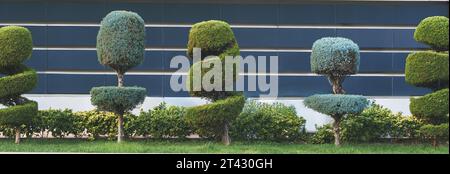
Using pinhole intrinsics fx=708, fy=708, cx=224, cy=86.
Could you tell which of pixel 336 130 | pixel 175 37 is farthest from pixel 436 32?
pixel 175 37

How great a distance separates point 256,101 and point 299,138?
191 centimetres

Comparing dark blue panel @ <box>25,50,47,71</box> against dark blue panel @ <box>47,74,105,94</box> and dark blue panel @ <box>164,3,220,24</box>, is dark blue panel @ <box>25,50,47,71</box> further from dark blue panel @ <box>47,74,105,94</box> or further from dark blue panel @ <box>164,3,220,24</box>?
dark blue panel @ <box>164,3,220,24</box>

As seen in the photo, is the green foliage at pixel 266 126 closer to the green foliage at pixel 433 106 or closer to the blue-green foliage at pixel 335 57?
the blue-green foliage at pixel 335 57

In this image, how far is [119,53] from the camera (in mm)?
15133

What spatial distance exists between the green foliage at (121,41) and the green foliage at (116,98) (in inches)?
24.8

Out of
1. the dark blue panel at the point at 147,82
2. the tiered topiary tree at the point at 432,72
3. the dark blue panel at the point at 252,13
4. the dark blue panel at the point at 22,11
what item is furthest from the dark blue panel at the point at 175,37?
Result: the tiered topiary tree at the point at 432,72

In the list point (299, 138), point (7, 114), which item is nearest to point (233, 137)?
point (299, 138)

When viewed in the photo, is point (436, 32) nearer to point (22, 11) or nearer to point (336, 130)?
point (336, 130)

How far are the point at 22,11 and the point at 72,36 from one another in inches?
57.1

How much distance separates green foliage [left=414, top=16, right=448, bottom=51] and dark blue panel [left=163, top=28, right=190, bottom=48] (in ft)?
20.9

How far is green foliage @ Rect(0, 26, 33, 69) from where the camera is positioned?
592 inches

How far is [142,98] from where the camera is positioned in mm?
15320

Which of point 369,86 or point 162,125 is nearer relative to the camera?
point 162,125

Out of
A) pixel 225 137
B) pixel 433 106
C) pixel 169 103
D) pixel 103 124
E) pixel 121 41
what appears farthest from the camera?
pixel 169 103
